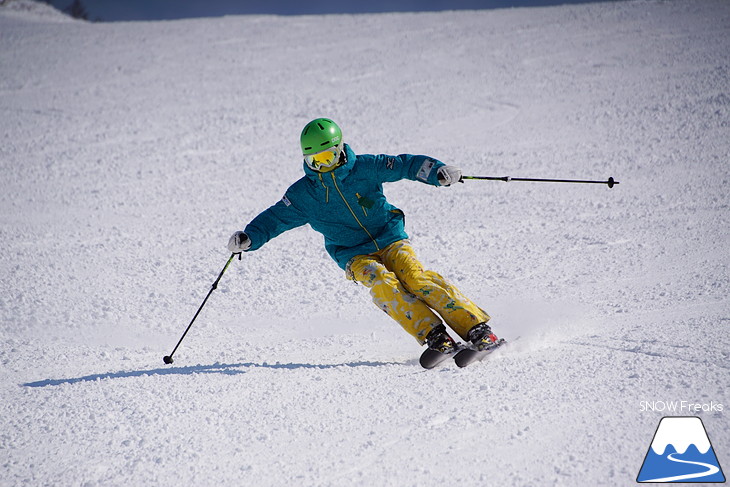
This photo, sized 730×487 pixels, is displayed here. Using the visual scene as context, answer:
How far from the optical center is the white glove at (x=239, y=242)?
15.5 ft

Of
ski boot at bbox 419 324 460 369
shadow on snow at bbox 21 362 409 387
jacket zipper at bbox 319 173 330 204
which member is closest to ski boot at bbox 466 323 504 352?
ski boot at bbox 419 324 460 369

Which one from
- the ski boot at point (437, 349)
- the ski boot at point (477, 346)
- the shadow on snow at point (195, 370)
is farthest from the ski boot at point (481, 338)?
the shadow on snow at point (195, 370)

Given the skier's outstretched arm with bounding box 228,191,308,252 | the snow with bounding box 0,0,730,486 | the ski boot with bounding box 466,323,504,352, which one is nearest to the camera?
the snow with bounding box 0,0,730,486

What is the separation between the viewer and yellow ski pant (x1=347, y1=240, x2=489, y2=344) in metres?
4.32

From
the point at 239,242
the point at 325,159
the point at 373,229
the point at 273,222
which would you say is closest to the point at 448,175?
the point at 373,229

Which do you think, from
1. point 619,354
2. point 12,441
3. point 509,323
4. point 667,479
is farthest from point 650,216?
point 12,441

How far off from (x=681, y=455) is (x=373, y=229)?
2.61 m

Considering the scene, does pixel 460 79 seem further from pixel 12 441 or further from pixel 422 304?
pixel 12 441

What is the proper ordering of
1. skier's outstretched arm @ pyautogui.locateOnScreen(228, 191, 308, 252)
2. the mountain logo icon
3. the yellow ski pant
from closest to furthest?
1. the mountain logo icon
2. the yellow ski pant
3. skier's outstretched arm @ pyautogui.locateOnScreen(228, 191, 308, 252)

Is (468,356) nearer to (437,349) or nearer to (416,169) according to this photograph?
(437,349)

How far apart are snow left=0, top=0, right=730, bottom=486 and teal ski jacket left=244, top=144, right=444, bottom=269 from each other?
0.90m

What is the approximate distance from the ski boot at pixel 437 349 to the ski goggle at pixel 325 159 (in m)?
1.41

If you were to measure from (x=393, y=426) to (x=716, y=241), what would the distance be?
477cm

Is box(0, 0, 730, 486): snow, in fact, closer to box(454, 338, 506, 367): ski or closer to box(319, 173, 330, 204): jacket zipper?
box(454, 338, 506, 367): ski
